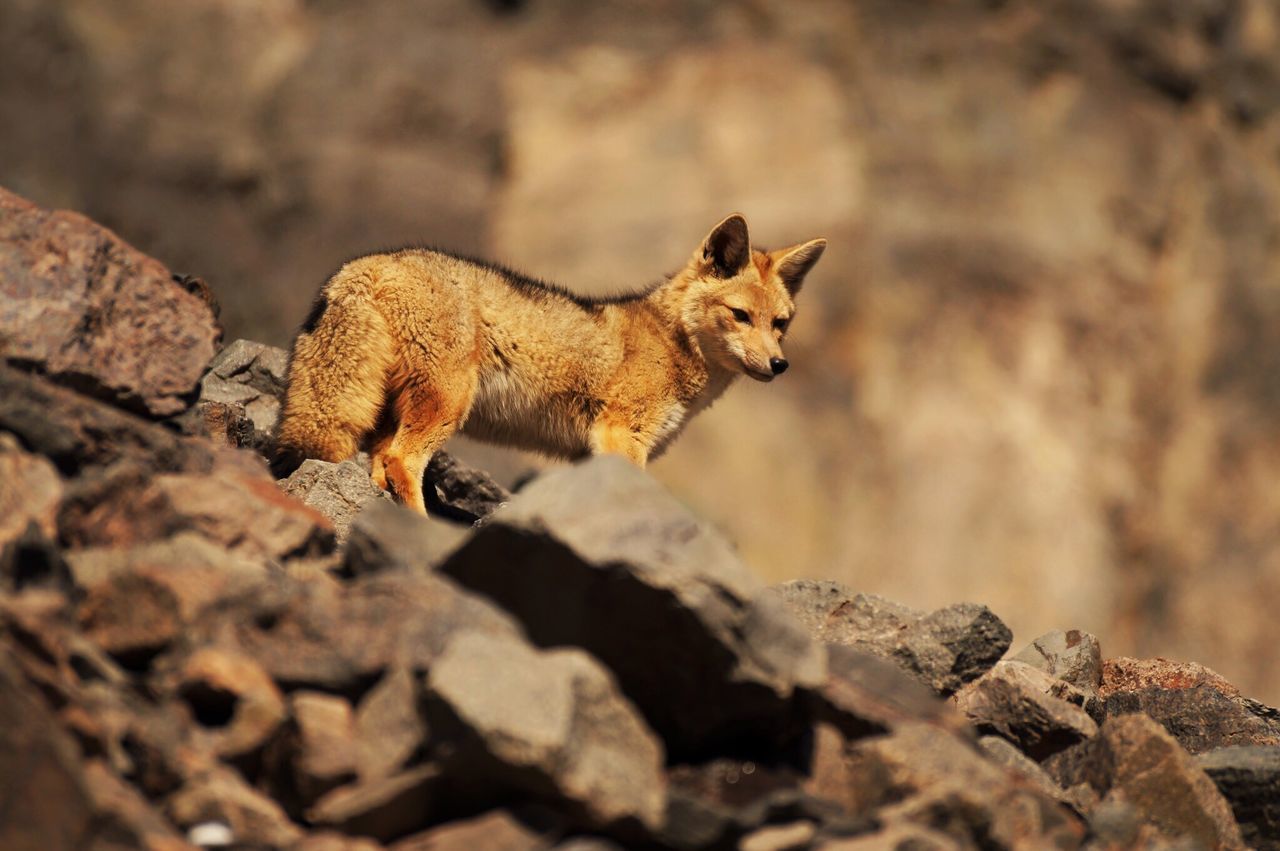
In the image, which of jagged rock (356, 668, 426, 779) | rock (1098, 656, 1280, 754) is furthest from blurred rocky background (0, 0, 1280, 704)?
jagged rock (356, 668, 426, 779)

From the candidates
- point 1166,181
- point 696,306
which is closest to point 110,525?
point 696,306

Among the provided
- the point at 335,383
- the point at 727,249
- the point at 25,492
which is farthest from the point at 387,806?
the point at 727,249

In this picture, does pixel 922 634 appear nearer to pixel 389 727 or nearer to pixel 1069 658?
pixel 1069 658

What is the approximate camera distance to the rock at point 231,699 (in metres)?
4.87

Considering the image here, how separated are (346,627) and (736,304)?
5.93 metres

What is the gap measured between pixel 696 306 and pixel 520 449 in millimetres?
1627

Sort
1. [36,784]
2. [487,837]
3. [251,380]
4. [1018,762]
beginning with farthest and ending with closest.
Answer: [251,380] → [1018,762] → [487,837] → [36,784]

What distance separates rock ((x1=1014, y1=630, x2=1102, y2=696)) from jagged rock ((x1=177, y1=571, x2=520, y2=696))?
166 inches

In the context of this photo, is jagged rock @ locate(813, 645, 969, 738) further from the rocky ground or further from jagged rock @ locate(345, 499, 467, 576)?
jagged rock @ locate(345, 499, 467, 576)

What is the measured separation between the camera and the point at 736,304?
10.7 m

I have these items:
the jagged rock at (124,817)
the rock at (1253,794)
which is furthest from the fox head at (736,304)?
the jagged rock at (124,817)

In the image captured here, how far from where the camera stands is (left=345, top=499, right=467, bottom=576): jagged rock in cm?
577

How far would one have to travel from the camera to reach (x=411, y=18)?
2462 cm

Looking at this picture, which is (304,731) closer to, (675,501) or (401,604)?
(401,604)
